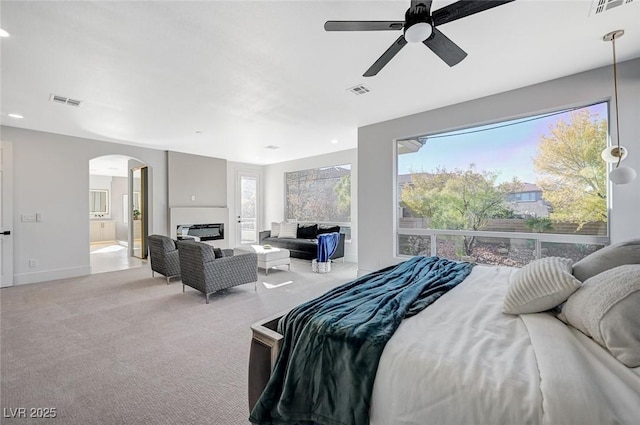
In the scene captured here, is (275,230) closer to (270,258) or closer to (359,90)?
(270,258)

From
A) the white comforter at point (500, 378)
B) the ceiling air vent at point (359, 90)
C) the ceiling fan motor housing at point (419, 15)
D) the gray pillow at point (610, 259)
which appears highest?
the ceiling air vent at point (359, 90)

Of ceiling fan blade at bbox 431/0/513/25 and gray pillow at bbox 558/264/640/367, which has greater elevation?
ceiling fan blade at bbox 431/0/513/25

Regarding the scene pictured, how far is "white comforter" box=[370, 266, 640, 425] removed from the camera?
0.82 m

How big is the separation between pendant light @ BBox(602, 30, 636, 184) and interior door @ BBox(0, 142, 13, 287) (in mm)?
7776

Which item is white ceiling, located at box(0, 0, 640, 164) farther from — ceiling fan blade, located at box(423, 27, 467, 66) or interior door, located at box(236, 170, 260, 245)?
interior door, located at box(236, 170, 260, 245)

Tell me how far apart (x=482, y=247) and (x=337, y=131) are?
10.1 ft

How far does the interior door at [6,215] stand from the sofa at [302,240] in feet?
14.9

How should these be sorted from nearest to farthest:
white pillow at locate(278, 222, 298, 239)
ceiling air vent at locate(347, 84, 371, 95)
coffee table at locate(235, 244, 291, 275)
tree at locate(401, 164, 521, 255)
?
ceiling air vent at locate(347, 84, 371, 95) < tree at locate(401, 164, 521, 255) < coffee table at locate(235, 244, 291, 275) < white pillow at locate(278, 222, 298, 239)

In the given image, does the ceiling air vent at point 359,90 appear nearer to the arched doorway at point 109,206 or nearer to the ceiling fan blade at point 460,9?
the ceiling fan blade at point 460,9

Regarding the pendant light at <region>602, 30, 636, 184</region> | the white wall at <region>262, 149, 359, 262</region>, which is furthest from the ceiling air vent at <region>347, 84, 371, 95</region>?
the white wall at <region>262, 149, 359, 262</region>

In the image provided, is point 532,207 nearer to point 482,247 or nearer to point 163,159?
point 482,247

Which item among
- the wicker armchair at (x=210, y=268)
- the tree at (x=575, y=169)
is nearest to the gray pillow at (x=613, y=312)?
the tree at (x=575, y=169)

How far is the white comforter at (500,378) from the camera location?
82 centimetres

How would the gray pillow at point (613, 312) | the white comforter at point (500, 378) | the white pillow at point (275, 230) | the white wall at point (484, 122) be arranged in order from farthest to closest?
the white pillow at point (275, 230), the white wall at point (484, 122), the gray pillow at point (613, 312), the white comforter at point (500, 378)
